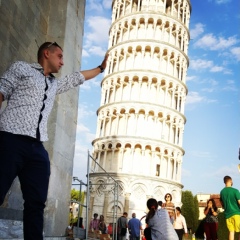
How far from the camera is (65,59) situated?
4734mm

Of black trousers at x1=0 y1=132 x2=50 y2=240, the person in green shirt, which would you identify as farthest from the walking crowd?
black trousers at x1=0 y1=132 x2=50 y2=240

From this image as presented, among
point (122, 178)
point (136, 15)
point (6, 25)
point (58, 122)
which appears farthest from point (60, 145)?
point (136, 15)

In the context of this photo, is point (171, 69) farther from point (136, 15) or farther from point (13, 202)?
point (13, 202)

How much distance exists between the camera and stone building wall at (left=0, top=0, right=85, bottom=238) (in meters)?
3.76

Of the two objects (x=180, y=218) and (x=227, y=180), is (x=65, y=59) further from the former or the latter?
(x=180, y=218)

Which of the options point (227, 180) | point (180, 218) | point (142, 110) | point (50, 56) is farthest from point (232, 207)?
point (142, 110)

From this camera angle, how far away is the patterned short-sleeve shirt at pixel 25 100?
227cm

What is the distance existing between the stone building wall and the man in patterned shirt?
1.24 meters

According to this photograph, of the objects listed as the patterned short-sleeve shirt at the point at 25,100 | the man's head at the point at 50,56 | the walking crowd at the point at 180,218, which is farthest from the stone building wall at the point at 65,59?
the patterned short-sleeve shirt at the point at 25,100

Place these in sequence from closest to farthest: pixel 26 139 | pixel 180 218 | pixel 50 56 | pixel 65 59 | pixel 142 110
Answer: pixel 26 139
pixel 50 56
pixel 65 59
pixel 180 218
pixel 142 110

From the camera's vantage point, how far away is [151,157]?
41.0 meters

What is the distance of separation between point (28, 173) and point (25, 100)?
1.49 feet

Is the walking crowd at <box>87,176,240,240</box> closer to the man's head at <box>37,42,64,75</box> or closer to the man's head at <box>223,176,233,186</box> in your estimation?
the man's head at <box>223,176,233,186</box>

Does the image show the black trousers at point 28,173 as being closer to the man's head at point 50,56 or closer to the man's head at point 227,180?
the man's head at point 50,56
